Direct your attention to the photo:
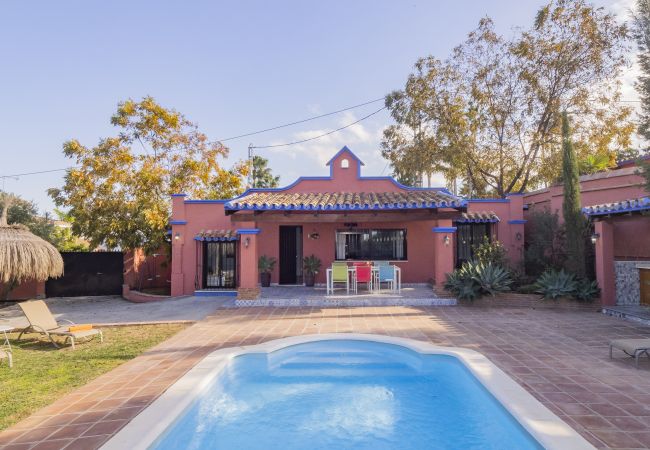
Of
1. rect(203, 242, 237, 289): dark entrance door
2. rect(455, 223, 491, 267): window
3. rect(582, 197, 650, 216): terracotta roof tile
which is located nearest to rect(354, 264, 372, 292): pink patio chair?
rect(455, 223, 491, 267): window

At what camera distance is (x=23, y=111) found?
1650 centimetres

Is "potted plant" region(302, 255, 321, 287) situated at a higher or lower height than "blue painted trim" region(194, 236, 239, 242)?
lower

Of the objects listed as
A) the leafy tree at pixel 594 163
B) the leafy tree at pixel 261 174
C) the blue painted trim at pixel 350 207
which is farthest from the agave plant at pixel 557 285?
the leafy tree at pixel 261 174

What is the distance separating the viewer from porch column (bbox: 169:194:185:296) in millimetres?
15430

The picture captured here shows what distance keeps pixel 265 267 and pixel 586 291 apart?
11401 millimetres

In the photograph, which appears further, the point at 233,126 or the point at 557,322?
the point at 233,126

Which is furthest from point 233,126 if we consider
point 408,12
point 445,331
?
point 445,331

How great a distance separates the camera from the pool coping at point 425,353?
3717 mm

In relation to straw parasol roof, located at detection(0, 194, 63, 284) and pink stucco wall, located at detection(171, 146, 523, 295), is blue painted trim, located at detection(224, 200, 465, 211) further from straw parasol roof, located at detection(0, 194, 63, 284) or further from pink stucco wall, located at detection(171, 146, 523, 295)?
straw parasol roof, located at detection(0, 194, 63, 284)

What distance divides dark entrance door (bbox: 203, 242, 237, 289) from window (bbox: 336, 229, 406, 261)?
4702 mm

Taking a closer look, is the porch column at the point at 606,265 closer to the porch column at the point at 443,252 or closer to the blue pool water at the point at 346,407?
the porch column at the point at 443,252

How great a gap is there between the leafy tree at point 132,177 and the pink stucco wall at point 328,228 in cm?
149

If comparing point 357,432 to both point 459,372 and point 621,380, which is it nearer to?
point 459,372

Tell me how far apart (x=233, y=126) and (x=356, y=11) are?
996cm
